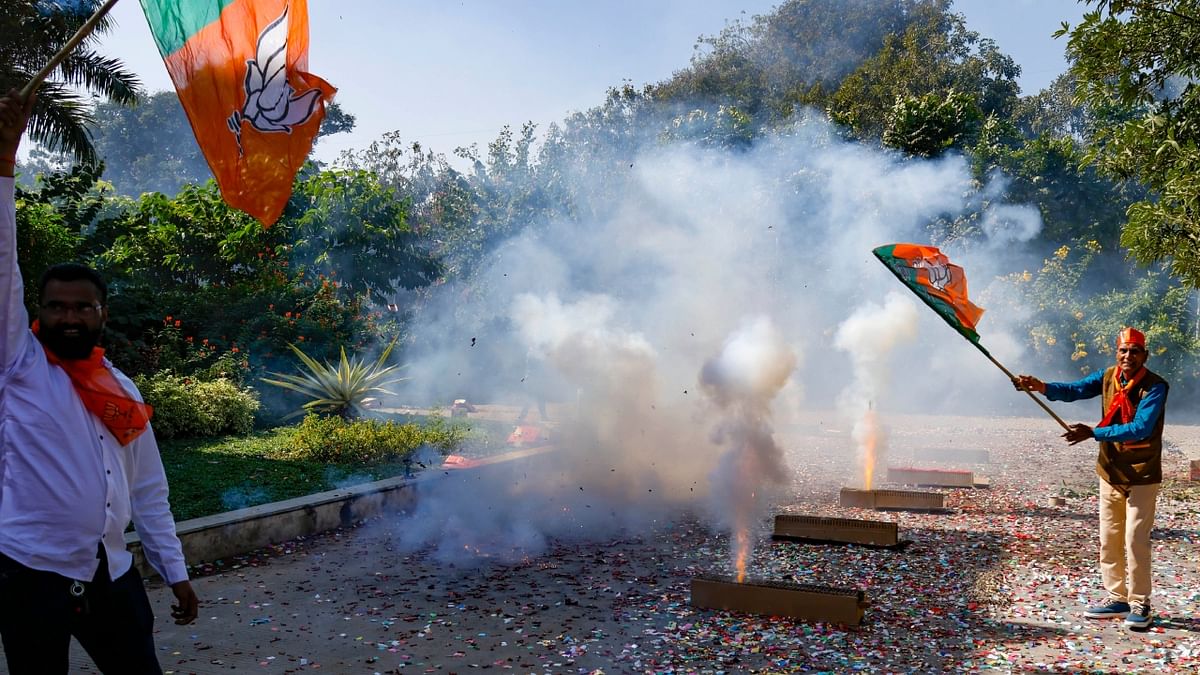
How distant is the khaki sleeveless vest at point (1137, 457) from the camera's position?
543 centimetres

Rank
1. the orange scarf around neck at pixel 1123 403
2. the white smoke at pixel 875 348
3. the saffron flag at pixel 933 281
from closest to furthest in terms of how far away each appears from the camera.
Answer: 1. the orange scarf around neck at pixel 1123 403
2. the saffron flag at pixel 933 281
3. the white smoke at pixel 875 348

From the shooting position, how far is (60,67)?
1359cm

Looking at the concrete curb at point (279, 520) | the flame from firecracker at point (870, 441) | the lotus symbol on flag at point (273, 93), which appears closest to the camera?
the lotus symbol on flag at point (273, 93)

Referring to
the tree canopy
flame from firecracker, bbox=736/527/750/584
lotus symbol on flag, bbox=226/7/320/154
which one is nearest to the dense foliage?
the tree canopy

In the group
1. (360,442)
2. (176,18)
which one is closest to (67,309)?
(176,18)

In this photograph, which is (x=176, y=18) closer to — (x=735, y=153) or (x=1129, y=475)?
(x=1129, y=475)

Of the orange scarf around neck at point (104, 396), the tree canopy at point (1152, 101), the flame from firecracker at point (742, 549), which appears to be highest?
the tree canopy at point (1152, 101)

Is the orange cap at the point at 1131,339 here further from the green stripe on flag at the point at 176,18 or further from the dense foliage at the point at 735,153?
the green stripe on flag at the point at 176,18

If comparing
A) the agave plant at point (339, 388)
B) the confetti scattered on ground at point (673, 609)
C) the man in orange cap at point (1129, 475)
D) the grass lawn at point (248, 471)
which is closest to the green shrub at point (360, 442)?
the grass lawn at point (248, 471)

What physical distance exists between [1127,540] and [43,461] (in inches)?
222

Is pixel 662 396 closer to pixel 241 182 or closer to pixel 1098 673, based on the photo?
pixel 1098 673

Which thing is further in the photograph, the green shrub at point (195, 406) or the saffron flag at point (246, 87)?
the green shrub at point (195, 406)

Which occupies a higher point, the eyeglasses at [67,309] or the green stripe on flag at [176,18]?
the green stripe on flag at [176,18]

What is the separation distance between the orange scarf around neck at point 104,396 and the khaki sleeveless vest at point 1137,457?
5.26 m
